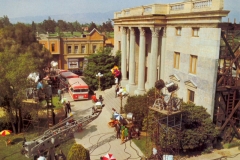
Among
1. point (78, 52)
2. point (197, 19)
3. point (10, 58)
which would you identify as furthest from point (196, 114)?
point (78, 52)

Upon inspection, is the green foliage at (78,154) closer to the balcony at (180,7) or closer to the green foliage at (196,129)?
the green foliage at (196,129)

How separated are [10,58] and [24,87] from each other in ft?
9.81

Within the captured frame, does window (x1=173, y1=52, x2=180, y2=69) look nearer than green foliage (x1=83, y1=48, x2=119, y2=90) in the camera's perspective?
Yes

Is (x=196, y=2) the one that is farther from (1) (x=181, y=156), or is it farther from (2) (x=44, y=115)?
(2) (x=44, y=115)

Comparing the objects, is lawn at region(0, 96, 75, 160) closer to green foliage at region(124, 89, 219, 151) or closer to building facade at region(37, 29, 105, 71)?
green foliage at region(124, 89, 219, 151)

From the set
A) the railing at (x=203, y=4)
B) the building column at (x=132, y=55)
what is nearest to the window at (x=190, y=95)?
the railing at (x=203, y=4)

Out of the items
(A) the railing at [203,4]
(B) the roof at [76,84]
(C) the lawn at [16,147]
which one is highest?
(A) the railing at [203,4]

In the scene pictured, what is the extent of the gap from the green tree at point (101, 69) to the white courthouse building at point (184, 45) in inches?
218

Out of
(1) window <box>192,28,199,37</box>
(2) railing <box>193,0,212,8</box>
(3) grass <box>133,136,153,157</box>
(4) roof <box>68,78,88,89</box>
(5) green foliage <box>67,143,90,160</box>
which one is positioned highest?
(2) railing <box>193,0,212,8</box>

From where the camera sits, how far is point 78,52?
5638 cm

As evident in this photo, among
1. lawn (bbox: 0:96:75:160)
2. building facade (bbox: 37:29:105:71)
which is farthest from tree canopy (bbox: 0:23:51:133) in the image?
building facade (bbox: 37:29:105:71)

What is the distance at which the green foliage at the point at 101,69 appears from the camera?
38.8m

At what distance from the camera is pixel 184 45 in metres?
24.3

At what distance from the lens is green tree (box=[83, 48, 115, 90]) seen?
38844 mm
